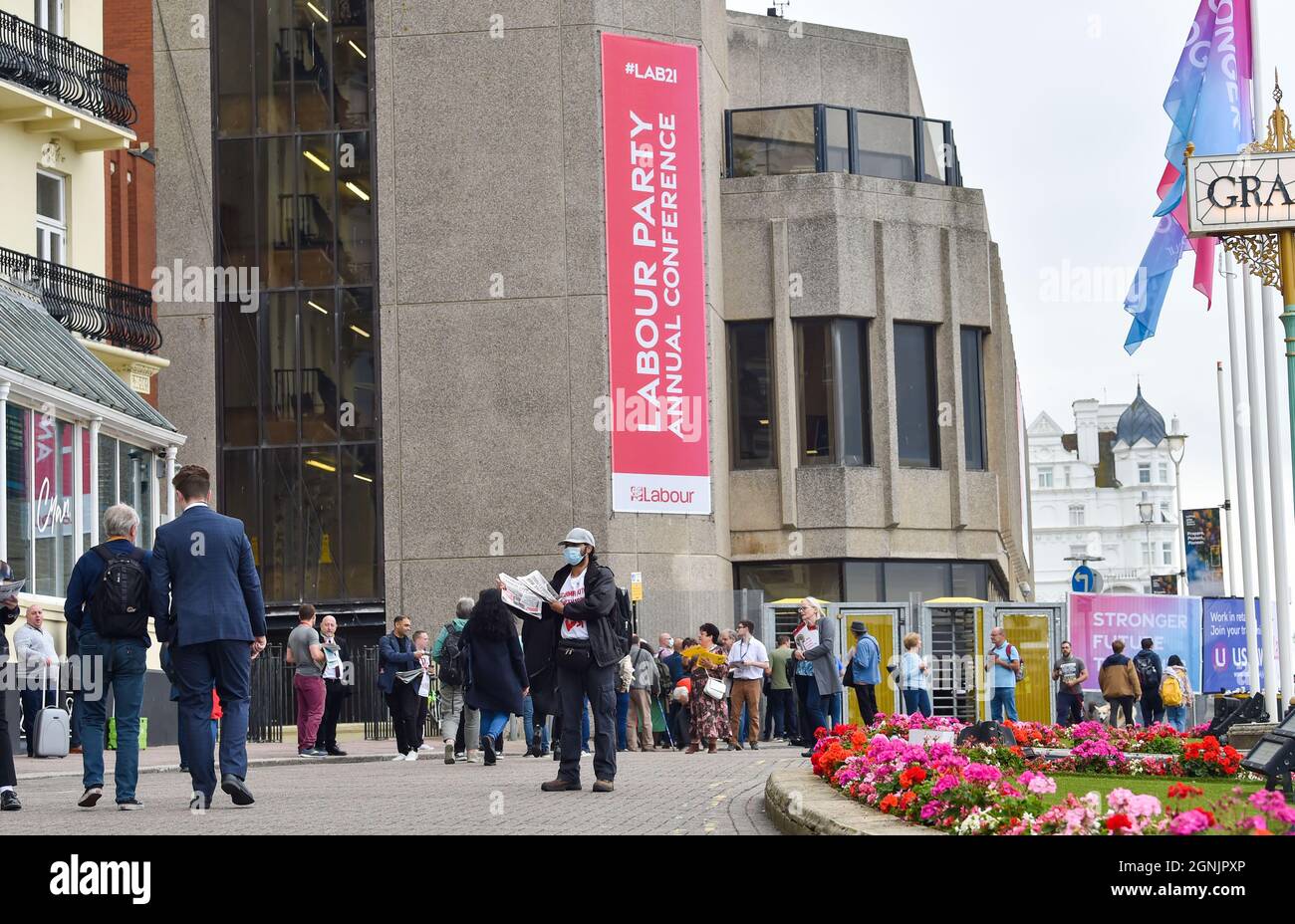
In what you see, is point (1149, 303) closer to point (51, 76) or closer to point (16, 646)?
point (16, 646)

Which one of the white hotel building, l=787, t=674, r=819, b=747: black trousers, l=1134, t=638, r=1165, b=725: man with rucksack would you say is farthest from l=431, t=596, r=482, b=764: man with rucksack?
the white hotel building

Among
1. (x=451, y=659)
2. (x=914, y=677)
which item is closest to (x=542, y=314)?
(x=914, y=677)

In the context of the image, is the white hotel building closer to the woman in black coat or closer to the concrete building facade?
the concrete building facade

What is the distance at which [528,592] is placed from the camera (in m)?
14.2

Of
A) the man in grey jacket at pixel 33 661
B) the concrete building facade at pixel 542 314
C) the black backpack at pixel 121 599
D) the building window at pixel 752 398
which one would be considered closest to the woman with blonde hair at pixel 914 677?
the concrete building facade at pixel 542 314

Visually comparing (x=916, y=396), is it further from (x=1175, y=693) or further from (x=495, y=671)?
(x=495, y=671)

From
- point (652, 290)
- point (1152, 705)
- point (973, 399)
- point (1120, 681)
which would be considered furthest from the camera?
point (973, 399)

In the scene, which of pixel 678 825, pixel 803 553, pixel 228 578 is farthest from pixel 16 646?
pixel 803 553

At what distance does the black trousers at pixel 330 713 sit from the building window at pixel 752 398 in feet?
53.9

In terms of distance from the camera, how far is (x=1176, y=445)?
5444cm

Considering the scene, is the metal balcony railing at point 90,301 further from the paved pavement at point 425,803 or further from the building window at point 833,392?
the building window at point 833,392

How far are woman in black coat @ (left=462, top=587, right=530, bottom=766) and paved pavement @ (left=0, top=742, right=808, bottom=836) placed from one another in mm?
691

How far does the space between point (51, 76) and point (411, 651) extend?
1340cm

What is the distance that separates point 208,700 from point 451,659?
866cm
